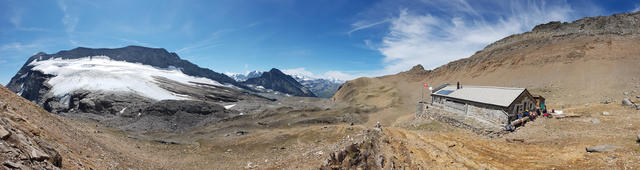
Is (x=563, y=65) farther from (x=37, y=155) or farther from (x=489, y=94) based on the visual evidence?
(x=37, y=155)

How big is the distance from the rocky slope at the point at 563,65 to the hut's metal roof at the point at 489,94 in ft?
49.6

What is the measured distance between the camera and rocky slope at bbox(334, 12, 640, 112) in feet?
129

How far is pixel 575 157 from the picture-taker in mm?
14078

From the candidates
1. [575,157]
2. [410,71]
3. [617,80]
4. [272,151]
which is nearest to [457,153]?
[575,157]

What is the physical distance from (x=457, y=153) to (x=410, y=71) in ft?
346

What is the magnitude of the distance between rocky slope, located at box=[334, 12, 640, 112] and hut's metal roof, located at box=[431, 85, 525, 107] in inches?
595

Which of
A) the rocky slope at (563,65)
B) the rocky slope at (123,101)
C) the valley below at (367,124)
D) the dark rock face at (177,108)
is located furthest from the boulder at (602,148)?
the dark rock face at (177,108)

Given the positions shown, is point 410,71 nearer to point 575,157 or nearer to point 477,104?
point 477,104

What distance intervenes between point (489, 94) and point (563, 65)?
45.2 metres

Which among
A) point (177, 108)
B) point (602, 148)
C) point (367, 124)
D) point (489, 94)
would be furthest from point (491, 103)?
point (177, 108)

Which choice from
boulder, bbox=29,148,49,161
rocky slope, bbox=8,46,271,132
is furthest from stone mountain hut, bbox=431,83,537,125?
rocky slope, bbox=8,46,271,132

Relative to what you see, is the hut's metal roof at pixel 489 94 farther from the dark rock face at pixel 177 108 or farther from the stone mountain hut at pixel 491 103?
the dark rock face at pixel 177 108

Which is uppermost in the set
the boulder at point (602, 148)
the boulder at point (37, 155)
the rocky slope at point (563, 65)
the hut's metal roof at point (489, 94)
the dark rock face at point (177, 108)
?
the rocky slope at point (563, 65)

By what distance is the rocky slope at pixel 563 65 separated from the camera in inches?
1544
